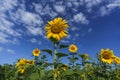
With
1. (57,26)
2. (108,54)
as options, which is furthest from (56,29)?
(108,54)

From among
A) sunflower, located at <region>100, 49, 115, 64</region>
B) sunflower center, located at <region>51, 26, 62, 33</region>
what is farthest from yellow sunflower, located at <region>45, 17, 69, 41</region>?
sunflower, located at <region>100, 49, 115, 64</region>

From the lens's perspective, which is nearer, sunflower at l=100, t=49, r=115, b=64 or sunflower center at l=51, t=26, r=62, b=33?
sunflower center at l=51, t=26, r=62, b=33

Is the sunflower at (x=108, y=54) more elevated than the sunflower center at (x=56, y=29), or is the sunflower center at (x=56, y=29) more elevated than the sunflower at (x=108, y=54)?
the sunflower at (x=108, y=54)

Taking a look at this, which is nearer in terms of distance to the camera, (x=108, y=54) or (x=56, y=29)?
(x=56, y=29)

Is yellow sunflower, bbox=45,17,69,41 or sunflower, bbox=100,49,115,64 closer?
yellow sunflower, bbox=45,17,69,41

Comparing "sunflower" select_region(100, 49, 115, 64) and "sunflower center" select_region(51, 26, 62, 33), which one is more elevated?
"sunflower" select_region(100, 49, 115, 64)

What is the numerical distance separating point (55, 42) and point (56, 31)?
39.9 inches

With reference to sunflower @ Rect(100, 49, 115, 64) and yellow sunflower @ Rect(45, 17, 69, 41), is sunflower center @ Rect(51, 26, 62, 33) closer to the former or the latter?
yellow sunflower @ Rect(45, 17, 69, 41)

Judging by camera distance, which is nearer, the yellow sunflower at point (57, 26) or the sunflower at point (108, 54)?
the yellow sunflower at point (57, 26)

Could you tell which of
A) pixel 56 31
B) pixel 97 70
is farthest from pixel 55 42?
pixel 97 70

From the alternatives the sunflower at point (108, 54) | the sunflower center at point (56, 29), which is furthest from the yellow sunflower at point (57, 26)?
the sunflower at point (108, 54)

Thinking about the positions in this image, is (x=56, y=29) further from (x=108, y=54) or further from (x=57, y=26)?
(x=108, y=54)

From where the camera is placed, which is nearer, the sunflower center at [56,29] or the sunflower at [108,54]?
the sunflower center at [56,29]

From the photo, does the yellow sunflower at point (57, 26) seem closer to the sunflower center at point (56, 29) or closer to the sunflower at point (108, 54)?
the sunflower center at point (56, 29)
